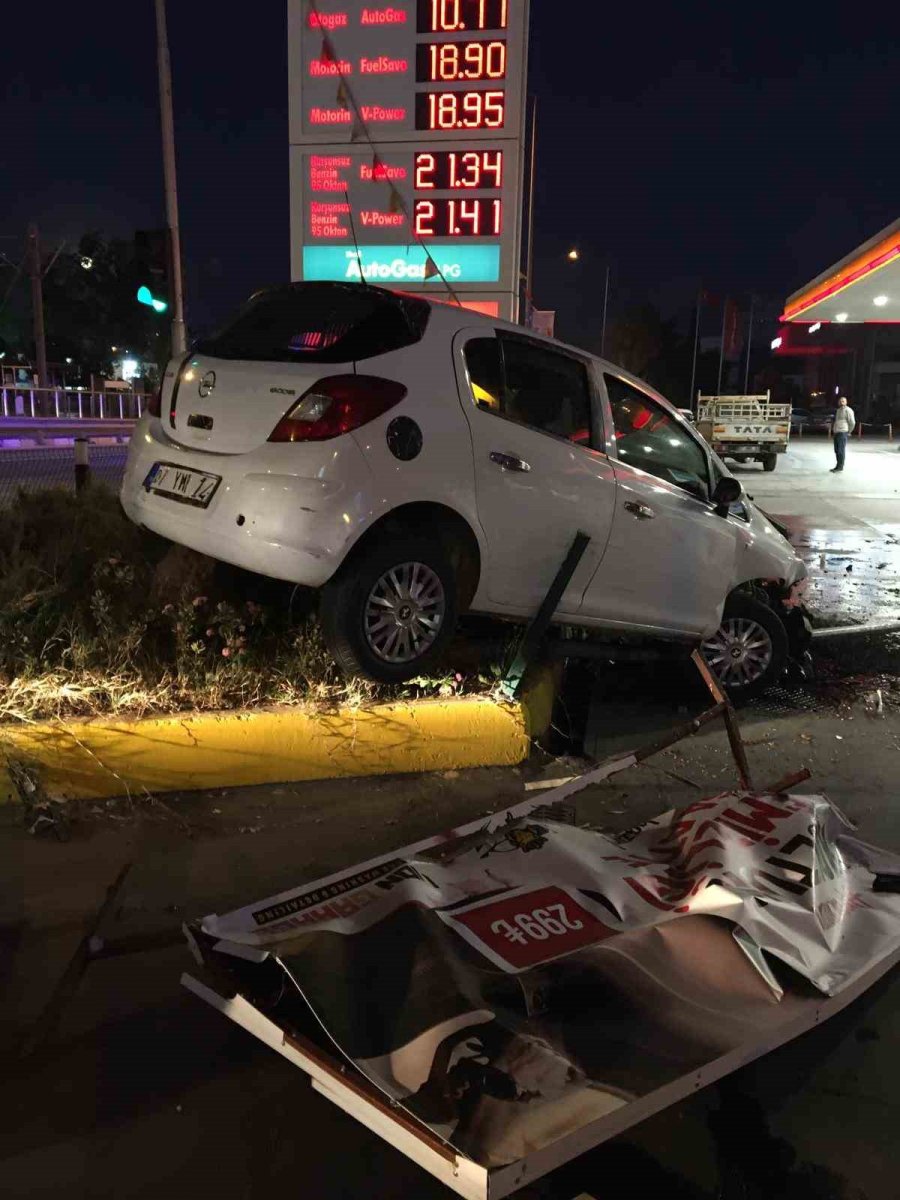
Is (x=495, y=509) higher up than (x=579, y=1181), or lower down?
higher up

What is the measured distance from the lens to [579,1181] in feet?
7.47

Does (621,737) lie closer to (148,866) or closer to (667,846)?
(667,846)

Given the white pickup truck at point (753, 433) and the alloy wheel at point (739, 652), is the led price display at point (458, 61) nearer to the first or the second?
the alloy wheel at point (739, 652)

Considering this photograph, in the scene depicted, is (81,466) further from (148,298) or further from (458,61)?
(458,61)

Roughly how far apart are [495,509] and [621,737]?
1553 mm

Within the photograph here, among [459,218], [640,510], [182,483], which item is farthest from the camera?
[459,218]

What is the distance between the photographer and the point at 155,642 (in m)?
4.88

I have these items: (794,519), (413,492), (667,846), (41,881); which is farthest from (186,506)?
(794,519)

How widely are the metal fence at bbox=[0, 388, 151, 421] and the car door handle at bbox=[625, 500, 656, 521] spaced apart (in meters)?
30.0

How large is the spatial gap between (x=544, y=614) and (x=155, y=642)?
6.45 ft

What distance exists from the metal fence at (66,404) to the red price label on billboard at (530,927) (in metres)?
32.0

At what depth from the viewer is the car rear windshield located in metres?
4.30

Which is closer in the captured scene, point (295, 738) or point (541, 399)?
point (295, 738)

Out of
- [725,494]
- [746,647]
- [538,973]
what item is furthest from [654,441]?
[538,973]
